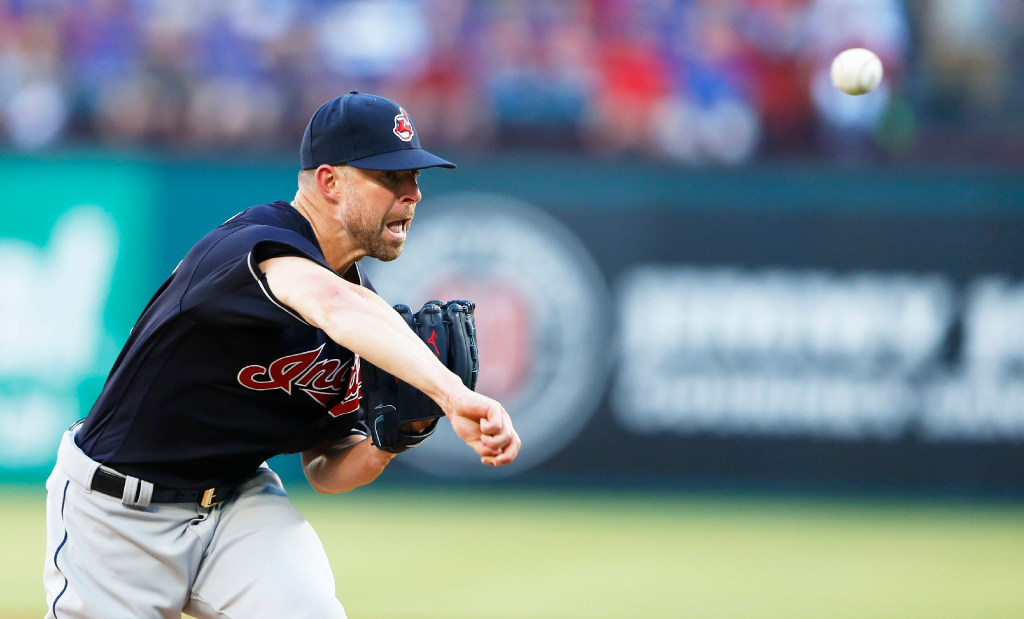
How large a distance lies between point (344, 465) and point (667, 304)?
594 centimetres

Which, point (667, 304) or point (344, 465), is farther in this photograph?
point (667, 304)

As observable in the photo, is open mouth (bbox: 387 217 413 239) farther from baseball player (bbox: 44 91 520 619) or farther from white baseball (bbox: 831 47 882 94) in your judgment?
white baseball (bbox: 831 47 882 94)

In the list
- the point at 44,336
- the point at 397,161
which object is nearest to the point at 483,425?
the point at 397,161

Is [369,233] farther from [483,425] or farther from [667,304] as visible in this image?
[667,304]

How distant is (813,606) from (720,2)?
6525 millimetres

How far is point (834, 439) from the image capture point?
951cm

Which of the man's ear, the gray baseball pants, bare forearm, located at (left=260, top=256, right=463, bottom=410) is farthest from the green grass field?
bare forearm, located at (left=260, top=256, right=463, bottom=410)

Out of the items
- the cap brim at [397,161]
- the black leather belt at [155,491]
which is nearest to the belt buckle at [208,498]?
the black leather belt at [155,491]

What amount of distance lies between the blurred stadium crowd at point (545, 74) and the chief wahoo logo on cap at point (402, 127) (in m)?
6.63

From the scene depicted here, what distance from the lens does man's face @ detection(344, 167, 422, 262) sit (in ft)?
11.6

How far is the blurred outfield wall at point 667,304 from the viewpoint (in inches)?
371

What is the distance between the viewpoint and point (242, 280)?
323cm

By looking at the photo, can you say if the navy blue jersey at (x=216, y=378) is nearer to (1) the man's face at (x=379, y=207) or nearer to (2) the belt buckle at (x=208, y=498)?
(2) the belt buckle at (x=208, y=498)

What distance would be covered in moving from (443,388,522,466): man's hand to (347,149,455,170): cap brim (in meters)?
0.83
